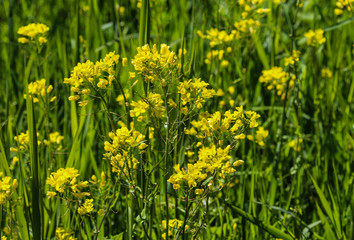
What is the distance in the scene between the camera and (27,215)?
2.03 metres

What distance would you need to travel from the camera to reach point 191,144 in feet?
7.97

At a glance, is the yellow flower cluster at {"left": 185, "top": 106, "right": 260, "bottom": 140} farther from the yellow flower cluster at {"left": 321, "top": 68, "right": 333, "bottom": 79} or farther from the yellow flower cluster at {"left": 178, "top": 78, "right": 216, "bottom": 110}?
the yellow flower cluster at {"left": 321, "top": 68, "right": 333, "bottom": 79}

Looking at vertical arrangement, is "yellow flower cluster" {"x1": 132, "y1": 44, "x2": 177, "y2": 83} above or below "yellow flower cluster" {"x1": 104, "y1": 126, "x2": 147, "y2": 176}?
above

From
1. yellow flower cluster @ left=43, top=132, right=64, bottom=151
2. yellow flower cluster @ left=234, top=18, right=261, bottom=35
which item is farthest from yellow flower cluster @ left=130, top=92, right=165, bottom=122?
yellow flower cluster @ left=234, top=18, right=261, bottom=35

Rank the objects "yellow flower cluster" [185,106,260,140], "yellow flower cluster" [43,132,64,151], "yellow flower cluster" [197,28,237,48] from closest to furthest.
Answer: "yellow flower cluster" [185,106,260,140]
"yellow flower cluster" [43,132,64,151]
"yellow flower cluster" [197,28,237,48]

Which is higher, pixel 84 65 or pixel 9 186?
pixel 84 65

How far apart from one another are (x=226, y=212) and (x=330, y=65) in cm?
171

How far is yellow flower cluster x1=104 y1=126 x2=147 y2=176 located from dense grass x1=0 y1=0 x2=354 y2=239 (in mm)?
80

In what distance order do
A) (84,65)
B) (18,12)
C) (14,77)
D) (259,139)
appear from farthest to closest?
(18,12)
(14,77)
(259,139)
(84,65)

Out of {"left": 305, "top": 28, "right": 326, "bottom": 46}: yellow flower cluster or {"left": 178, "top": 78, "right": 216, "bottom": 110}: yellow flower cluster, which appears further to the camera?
{"left": 305, "top": 28, "right": 326, "bottom": 46}: yellow flower cluster


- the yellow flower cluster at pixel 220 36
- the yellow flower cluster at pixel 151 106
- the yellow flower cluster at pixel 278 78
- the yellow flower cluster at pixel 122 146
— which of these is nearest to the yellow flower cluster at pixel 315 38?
the yellow flower cluster at pixel 278 78

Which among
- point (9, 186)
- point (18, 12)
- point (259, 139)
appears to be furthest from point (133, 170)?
point (18, 12)

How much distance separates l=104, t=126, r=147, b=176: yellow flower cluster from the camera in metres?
1.69

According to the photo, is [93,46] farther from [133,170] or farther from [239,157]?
[133,170]
